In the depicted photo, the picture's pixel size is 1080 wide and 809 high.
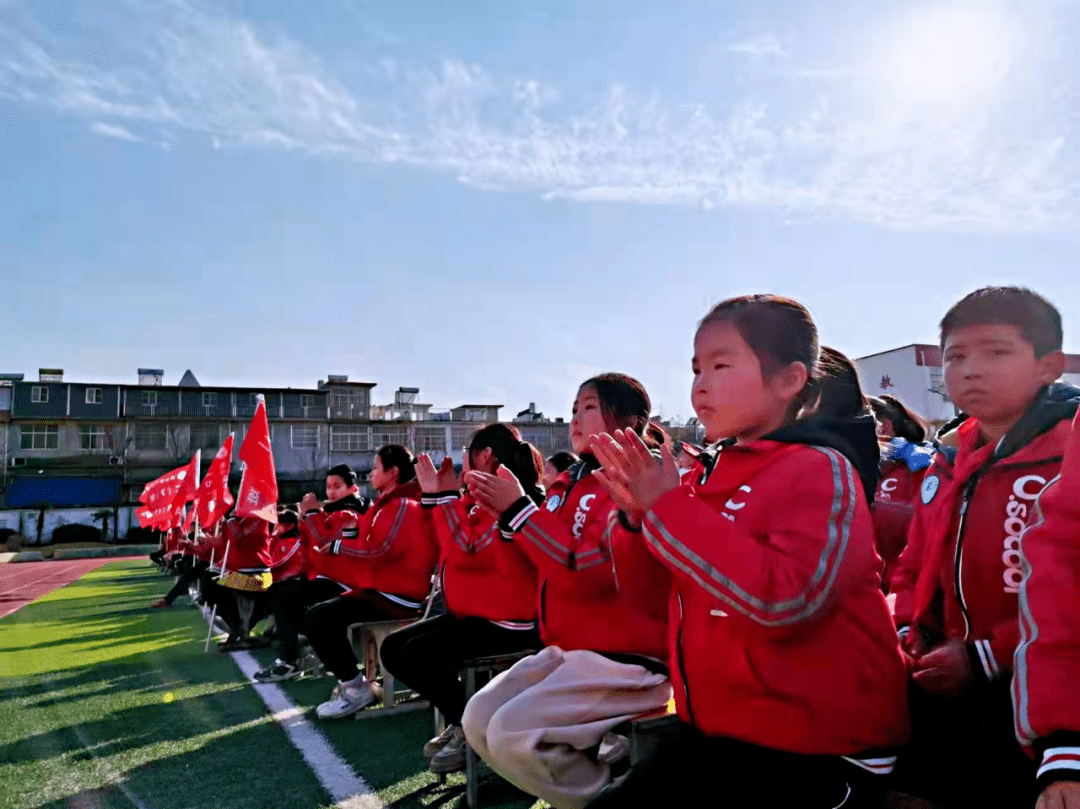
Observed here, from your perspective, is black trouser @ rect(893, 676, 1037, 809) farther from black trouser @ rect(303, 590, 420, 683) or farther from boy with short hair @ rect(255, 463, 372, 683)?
boy with short hair @ rect(255, 463, 372, 683)

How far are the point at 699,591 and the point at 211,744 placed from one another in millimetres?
4126

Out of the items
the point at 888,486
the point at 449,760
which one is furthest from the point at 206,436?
the point at 888,486

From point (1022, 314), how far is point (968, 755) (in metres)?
1.16

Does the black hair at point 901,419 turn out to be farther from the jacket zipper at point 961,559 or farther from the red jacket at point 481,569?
the jacket zipper at point 961,559

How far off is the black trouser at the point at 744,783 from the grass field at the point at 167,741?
6.82 feet

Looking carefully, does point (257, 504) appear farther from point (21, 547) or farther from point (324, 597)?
point (21, 547)

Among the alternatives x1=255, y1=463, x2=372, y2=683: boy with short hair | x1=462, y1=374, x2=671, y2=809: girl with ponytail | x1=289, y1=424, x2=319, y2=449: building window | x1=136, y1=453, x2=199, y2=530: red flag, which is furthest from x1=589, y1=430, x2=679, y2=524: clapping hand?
x1=289, y1=424, x2=319, y2=449: building window

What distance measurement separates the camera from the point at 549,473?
736cm

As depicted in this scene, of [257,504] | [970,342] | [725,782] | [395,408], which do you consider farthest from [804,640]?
[395,408]

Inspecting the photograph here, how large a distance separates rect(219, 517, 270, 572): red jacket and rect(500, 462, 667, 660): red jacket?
293 inches

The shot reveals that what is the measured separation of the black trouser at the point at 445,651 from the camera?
402cm

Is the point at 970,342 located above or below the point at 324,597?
above

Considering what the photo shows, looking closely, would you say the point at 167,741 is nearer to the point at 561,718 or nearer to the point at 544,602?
the point at 544,602

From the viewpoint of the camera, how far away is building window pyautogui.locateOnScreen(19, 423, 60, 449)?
48.6 meters
